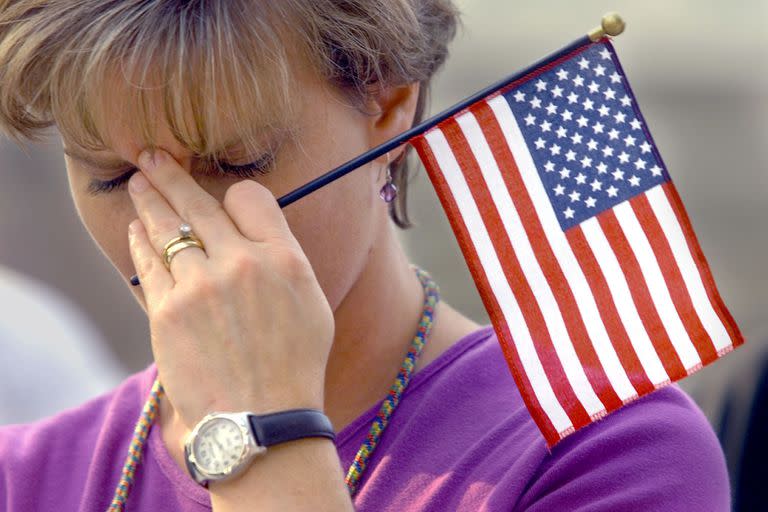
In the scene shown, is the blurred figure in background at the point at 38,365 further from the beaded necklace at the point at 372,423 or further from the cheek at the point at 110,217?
the cheek at the point at 110,217

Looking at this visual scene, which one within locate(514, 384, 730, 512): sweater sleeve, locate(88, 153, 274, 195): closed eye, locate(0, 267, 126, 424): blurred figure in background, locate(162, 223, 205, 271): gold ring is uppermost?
locate(88, 153, 274, 195): closed eye

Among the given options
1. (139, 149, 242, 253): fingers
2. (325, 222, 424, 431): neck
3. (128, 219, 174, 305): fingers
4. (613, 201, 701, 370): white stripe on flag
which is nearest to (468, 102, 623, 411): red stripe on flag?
(613, 201, 701, 370): white stripe on flag

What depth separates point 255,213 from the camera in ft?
6.28

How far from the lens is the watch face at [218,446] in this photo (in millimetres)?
1758

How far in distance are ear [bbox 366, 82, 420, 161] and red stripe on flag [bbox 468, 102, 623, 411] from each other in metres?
0.17

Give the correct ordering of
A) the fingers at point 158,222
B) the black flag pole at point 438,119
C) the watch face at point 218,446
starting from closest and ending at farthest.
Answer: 1. the watch face at point 218,446
2. the fingers at point 158,222
3. the black flag pole at point 438,119

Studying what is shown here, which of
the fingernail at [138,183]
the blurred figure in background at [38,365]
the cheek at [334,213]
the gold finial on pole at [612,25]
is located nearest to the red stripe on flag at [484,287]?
the cheek at [334,213]

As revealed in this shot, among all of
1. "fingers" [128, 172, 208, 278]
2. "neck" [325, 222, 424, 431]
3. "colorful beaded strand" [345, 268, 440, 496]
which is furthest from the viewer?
"neck" [325, 222, 424, 431]

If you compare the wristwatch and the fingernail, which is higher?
the fingernail

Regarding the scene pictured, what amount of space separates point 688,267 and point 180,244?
0.84m

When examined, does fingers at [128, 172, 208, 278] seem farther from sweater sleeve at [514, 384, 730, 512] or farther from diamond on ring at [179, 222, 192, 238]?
sweater sleeve at [514, 384, 730, 512]

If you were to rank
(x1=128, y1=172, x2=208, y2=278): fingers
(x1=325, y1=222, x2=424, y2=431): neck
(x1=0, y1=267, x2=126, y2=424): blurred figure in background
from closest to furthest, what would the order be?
1. (x1=128, y1=172, x2=208, y2=278): fingers
2. (x1=325, y1=222, x2=424, y2=431): neck
3. (x1=0, y1=267, x2=126, y2=424): blurred figure in background

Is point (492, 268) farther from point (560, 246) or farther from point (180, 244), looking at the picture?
point (180, 244)

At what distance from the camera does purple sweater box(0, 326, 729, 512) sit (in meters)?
1.93
